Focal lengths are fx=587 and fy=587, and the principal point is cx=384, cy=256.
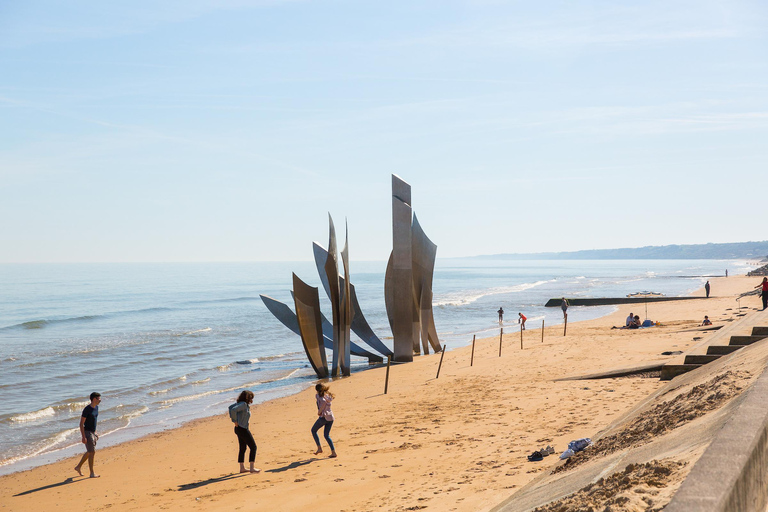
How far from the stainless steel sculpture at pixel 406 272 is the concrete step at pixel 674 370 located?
9.49 metres

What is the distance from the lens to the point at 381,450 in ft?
29.0

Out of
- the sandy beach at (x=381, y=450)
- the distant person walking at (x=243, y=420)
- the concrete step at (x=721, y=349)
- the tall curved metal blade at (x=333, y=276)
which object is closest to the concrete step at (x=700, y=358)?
the concrete step at (x=721, y=349)

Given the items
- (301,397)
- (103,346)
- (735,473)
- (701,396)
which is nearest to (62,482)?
(301,397)

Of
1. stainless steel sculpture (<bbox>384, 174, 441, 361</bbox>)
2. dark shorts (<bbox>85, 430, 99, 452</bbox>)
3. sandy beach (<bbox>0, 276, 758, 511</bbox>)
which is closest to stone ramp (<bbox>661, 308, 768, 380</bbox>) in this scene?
sandy beach (<bbox>0, 276, 758, 511</bbox>)

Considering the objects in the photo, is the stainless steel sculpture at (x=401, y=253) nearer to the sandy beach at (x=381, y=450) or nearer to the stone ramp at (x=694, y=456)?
the sandy beach at (x=381, y=450)

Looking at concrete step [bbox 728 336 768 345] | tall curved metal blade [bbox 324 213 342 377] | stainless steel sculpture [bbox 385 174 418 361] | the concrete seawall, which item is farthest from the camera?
stainless steel sculpture [bbox 385 174 418 361]

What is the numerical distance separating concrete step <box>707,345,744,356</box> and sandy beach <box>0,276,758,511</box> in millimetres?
1046

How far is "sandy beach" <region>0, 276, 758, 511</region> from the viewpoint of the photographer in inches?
266

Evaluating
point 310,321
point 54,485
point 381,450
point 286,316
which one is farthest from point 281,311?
point 381,450

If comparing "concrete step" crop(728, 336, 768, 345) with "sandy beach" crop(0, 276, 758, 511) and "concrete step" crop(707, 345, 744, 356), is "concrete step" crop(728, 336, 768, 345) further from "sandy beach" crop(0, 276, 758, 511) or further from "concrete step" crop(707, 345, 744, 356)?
"sandy beach" crop(0, 276, 758, 511)

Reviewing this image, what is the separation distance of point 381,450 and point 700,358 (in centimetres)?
557

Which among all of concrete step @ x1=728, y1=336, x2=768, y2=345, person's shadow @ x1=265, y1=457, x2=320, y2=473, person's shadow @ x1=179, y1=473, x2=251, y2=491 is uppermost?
concrete step @ x1=728, y1=336, x2=768, y2=345

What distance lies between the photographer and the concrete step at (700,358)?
968 cm

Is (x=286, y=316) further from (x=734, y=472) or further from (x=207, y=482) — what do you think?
(x=734, y=472)
